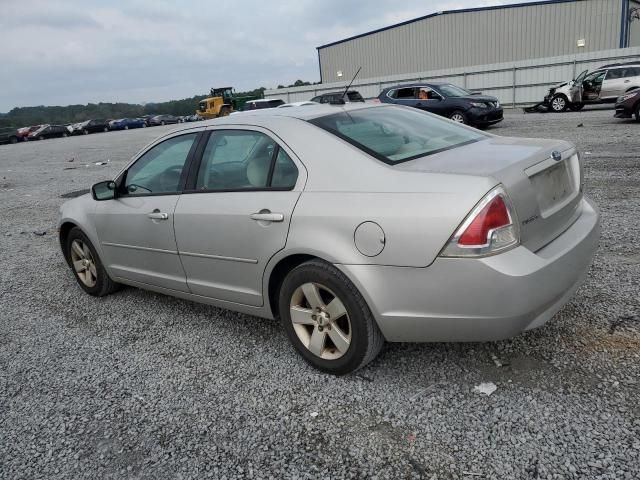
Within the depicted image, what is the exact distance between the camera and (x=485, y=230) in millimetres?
2375

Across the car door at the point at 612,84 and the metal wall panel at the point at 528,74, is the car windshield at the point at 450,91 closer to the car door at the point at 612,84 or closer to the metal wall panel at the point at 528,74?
the car door at the point at 612,84

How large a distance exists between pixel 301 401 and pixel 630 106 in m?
13.9

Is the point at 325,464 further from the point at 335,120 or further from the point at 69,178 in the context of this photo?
the point at 69,178

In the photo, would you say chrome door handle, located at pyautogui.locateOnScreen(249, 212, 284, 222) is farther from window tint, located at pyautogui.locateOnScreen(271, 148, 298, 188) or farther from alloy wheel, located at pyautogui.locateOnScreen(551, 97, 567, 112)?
alloy wheel, located at pyautogui.locateOnScreen(551, 97, 567, 112)

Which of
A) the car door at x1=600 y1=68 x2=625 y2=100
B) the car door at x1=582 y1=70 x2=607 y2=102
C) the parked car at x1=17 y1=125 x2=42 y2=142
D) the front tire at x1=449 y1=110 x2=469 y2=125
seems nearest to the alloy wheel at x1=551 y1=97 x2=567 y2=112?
the car door at x1=582 y1=70 x2=607 y2=102

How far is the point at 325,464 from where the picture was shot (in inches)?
92.8

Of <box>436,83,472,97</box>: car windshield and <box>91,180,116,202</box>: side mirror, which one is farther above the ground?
<box>436,83,472,97</box>: car windshield

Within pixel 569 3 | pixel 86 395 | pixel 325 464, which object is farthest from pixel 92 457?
pixel 569 3

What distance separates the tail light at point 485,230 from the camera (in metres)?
2.38

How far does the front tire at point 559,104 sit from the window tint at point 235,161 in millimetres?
19729

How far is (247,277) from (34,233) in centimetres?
584

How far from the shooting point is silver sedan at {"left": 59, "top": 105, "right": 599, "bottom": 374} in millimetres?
2438

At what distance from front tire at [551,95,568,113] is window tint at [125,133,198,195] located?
64.4 ft

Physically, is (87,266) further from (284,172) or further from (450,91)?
(450,91)
